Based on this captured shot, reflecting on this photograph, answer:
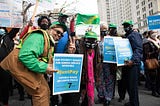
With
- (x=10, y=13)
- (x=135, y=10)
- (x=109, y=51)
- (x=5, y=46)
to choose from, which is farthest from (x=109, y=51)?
(x=135, y=10)

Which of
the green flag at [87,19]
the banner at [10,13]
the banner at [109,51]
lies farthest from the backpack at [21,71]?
the green flag at [87,19]

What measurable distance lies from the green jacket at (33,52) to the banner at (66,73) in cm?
58

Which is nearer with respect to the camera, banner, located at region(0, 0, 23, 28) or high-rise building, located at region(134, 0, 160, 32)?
banner, located at region(0, 0, 23, 28)

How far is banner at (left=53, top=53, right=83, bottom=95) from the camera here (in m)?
4.06

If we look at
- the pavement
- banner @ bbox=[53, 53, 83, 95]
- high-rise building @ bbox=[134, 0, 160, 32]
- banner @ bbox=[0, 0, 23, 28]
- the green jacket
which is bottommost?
the pavement

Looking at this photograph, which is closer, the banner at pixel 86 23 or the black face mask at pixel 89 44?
the black face mask at pixel 89 44

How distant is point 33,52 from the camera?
3.32m

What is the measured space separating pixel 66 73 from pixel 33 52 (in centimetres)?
98

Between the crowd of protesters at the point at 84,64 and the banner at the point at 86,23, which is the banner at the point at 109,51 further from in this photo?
the banner at the point at 86,23

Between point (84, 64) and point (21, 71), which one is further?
point (84, 64)

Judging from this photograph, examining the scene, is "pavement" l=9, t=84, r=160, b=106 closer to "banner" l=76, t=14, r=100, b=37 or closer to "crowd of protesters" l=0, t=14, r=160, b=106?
"crowd of protesters" l=0, t=14, r=160, b=106

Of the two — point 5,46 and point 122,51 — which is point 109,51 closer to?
point 122,51

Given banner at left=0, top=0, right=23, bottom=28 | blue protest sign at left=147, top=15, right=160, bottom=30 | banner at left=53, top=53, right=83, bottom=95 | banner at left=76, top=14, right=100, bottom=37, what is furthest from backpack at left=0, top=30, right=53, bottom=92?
blue protest sign at left=147, top=15, right=160, bottom=30

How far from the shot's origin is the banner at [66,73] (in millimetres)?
4059
